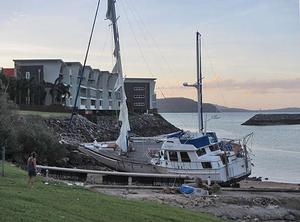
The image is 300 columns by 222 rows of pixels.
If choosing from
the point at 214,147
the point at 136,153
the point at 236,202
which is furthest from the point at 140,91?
the point at 236,202

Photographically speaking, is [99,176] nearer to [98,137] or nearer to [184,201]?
[184,201]

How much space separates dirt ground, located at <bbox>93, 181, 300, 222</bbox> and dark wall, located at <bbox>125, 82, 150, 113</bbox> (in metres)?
158

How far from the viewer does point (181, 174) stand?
34375 millimetres

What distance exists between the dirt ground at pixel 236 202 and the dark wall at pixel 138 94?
157774 mm

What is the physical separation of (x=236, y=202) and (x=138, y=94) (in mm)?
163798

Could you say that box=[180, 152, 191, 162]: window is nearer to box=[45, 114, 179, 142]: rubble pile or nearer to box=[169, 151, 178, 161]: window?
box=[169, 151, 178, 161]: window

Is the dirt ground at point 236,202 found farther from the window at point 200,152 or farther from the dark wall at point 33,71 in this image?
the dark wall at point 33,71

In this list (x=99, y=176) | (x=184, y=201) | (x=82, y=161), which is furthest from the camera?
(x=82, y=161)

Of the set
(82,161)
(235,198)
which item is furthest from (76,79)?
(235,198)

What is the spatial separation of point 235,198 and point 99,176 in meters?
11.8

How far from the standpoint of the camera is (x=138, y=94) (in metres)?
188

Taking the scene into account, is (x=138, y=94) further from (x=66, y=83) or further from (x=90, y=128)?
(x=90, y=128)

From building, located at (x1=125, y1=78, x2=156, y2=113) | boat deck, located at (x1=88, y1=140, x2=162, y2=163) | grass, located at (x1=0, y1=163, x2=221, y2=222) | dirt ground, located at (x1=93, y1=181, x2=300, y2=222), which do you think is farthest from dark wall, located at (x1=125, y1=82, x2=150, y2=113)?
grass, located at (x1=0, y1=163, x2=221, y2=222)

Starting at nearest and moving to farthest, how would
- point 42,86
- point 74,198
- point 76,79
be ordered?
point 74,198 < point 42,86 < point 76,79
